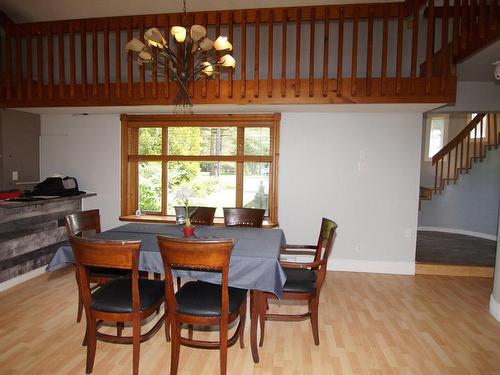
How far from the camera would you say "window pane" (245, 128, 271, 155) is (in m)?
4.72

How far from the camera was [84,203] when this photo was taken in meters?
4.97

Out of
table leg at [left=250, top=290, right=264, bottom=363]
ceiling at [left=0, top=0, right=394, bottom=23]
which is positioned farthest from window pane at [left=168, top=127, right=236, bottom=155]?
table leg at [left=250, top=290, right=264, bottom=363]

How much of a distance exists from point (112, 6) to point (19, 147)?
2327mm

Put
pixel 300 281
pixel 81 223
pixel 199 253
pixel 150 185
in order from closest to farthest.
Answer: pixel 199 253 → pixel 300 281 → pixel 81 223 → pixel 150 185

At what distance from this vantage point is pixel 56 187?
4.46m

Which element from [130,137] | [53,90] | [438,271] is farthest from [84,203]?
[438,271]

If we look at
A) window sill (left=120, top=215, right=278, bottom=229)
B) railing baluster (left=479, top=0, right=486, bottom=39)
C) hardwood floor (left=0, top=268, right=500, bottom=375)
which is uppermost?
railing baluster (left=479, top=0, right=486, bottom=39)

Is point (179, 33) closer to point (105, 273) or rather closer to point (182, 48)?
point (182, 48)

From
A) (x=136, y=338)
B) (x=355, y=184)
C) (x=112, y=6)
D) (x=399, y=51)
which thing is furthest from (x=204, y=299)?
(x=112, y=6)

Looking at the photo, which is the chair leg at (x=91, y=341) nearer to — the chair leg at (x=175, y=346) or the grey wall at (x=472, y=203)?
the chair leg at (x=175, y=346)

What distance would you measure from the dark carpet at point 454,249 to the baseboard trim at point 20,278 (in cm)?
497

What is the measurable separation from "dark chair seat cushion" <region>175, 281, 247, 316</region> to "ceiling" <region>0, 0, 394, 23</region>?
11.8 ft

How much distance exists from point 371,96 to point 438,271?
2576 mm

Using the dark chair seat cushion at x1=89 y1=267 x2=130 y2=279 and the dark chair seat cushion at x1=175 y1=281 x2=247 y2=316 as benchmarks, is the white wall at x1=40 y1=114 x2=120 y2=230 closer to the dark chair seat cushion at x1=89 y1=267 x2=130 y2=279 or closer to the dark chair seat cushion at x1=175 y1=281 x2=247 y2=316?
the dark chair seat cushion at x1=89 y1=267 x2=130 y2=279
